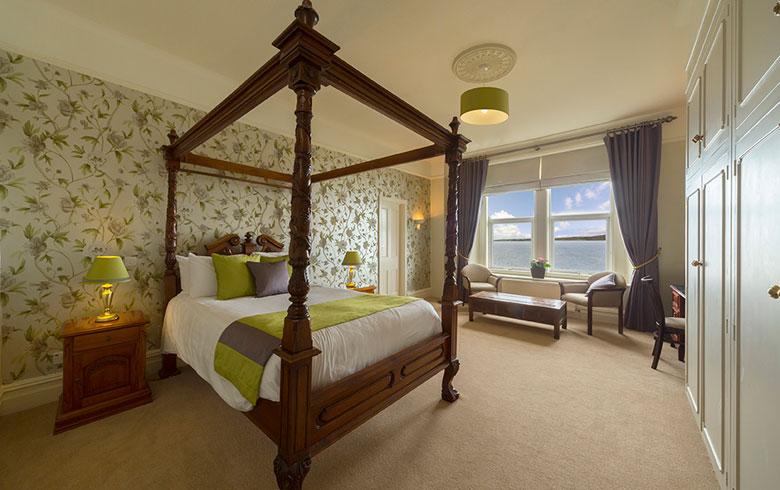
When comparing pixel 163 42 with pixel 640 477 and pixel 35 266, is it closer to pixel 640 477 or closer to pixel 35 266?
pixel 35 266

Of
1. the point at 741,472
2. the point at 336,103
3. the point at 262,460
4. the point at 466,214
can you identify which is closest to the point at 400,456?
the point at 262,460

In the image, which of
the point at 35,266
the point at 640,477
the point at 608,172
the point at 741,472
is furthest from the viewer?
the point at 608,172

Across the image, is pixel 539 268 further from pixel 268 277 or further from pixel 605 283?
pixel 268 277

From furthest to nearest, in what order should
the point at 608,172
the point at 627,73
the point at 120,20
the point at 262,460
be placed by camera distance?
the point at 608,172
the point at 627,73
the point at 120,20
the point at 262,460

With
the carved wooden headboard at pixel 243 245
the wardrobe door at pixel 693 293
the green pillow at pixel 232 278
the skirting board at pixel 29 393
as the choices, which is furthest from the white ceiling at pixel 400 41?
the skirting board at pixel 29 393

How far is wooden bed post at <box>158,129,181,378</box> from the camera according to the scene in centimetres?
275

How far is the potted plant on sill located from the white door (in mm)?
2416

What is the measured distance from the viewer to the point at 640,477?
1606 millimetres

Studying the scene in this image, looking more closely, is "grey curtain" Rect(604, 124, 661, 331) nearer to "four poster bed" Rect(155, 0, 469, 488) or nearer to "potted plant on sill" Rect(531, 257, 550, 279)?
Answer: "potted plant on sill" Rect(531, 257, 550, 279)

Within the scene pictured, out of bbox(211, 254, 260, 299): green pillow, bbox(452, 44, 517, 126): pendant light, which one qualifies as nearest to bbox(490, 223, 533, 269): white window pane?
bbox(452, 44, 517, 126): pendant light

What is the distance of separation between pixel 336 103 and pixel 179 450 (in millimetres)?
3765

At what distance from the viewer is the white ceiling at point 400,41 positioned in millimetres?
2211

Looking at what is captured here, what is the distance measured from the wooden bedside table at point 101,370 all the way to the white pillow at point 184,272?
42 centimetres

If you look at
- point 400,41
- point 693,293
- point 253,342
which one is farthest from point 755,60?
point 253,342
